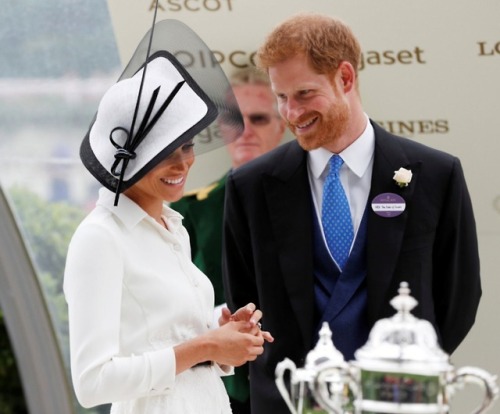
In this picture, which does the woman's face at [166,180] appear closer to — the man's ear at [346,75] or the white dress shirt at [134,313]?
the white dress shirt at [134,313]

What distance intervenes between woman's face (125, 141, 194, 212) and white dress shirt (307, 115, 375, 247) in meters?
0.81

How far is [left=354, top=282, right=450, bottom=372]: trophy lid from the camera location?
94.8 inches

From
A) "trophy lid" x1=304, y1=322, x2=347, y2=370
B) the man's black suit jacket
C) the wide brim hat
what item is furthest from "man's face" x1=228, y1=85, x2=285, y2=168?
"trophy lid" x1=304, y1=322, x2=347, y2=370

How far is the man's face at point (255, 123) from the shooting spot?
16.6ft

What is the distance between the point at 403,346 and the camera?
8.00 ft

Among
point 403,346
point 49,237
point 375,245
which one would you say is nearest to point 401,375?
point 403,346

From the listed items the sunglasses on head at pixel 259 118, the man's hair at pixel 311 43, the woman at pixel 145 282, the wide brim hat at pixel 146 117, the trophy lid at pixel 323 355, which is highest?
the man's hair at pixel 311 43

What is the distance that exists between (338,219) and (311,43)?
0.48m

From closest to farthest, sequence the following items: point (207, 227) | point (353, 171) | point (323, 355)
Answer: point (323, 355)
point (353, 171)
point (207, 227)

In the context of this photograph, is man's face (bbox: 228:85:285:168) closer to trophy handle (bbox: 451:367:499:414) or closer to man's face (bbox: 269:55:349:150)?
man's face (bbox: 269:55:349:150)

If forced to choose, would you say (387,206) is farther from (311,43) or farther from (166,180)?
(166,180)

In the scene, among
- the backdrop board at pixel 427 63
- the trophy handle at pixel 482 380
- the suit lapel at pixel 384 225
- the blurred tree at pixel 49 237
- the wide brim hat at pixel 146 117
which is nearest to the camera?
the trophy handle at pixel 482 380

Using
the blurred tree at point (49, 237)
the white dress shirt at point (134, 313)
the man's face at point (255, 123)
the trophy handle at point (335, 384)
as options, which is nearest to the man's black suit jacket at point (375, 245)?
the white dress shirt at point (134, 313)

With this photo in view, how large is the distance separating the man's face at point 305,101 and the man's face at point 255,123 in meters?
1.15
